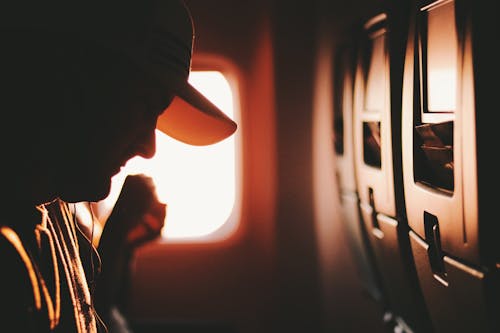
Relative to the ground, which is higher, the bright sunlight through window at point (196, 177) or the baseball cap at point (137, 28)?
the baseball cap at point (137, 28)

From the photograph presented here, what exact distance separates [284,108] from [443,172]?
2100 millimetres

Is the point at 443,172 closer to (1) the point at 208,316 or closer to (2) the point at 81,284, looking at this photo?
(2) the point at 81,284

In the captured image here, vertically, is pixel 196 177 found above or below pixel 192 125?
below

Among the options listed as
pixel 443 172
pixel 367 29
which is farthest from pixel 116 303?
pixel 443 172

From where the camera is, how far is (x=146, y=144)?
1.26 metres

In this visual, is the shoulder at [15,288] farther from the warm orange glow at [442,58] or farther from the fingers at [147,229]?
the fingers at [147,229]

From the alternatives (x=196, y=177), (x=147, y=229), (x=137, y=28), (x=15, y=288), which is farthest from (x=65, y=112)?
(x=196, y=177)

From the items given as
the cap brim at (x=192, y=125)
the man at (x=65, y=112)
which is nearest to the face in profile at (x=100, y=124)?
the man at (x=65, y=112)

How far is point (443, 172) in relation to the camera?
105 cm

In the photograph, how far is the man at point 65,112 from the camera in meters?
0.98

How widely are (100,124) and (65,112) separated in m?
0.07

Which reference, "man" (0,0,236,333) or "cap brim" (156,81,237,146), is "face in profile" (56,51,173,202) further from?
"cap brim" (156,81,237,146)

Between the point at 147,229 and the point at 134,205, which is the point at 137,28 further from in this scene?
the point at 147,229

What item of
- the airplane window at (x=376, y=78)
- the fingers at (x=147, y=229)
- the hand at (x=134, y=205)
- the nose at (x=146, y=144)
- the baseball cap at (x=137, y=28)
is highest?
the baseball cap at (x=137, y=28)
